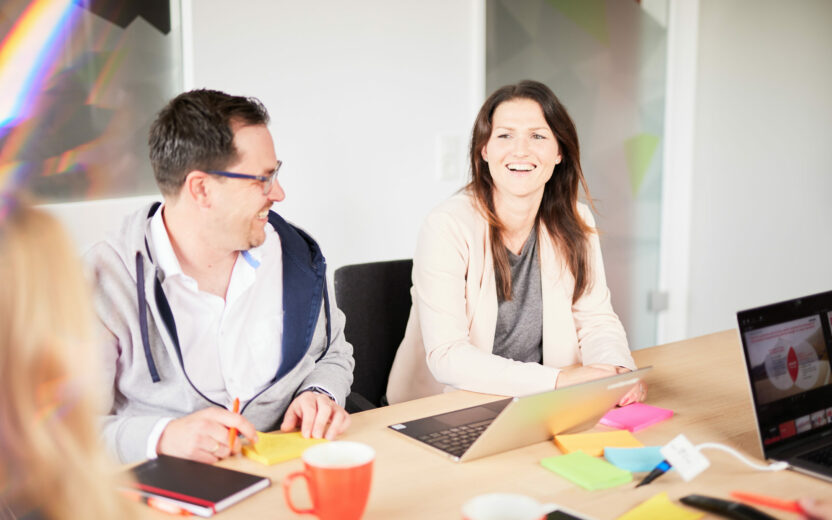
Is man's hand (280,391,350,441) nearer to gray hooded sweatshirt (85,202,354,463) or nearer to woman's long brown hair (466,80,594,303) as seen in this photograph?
gray hooded sweatshirt (85,202,354,463)

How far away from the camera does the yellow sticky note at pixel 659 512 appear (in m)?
1.10

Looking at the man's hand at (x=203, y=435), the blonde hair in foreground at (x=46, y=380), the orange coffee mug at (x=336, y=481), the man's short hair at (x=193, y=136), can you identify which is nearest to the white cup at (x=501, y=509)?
the orange coffee mug at (x=336, y=481)

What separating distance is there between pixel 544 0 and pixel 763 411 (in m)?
2.32

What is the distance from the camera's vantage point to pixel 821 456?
1.29m

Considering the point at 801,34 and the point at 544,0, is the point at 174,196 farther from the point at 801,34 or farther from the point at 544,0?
the point at 801,34

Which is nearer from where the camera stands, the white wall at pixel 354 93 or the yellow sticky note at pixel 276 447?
the yellow sticky note at pixel 276 447

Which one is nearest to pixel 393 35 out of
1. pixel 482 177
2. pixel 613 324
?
pixel 482 177

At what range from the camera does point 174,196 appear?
162cm

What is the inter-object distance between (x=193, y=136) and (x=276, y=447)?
25.1 inches

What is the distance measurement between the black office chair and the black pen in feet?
2.96

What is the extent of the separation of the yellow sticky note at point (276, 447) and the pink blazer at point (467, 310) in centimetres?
50

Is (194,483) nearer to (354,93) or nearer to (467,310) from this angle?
(467,310)

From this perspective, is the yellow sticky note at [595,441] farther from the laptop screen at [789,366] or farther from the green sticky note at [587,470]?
the laptop screen at [789,366]

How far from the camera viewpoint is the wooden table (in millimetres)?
1141
